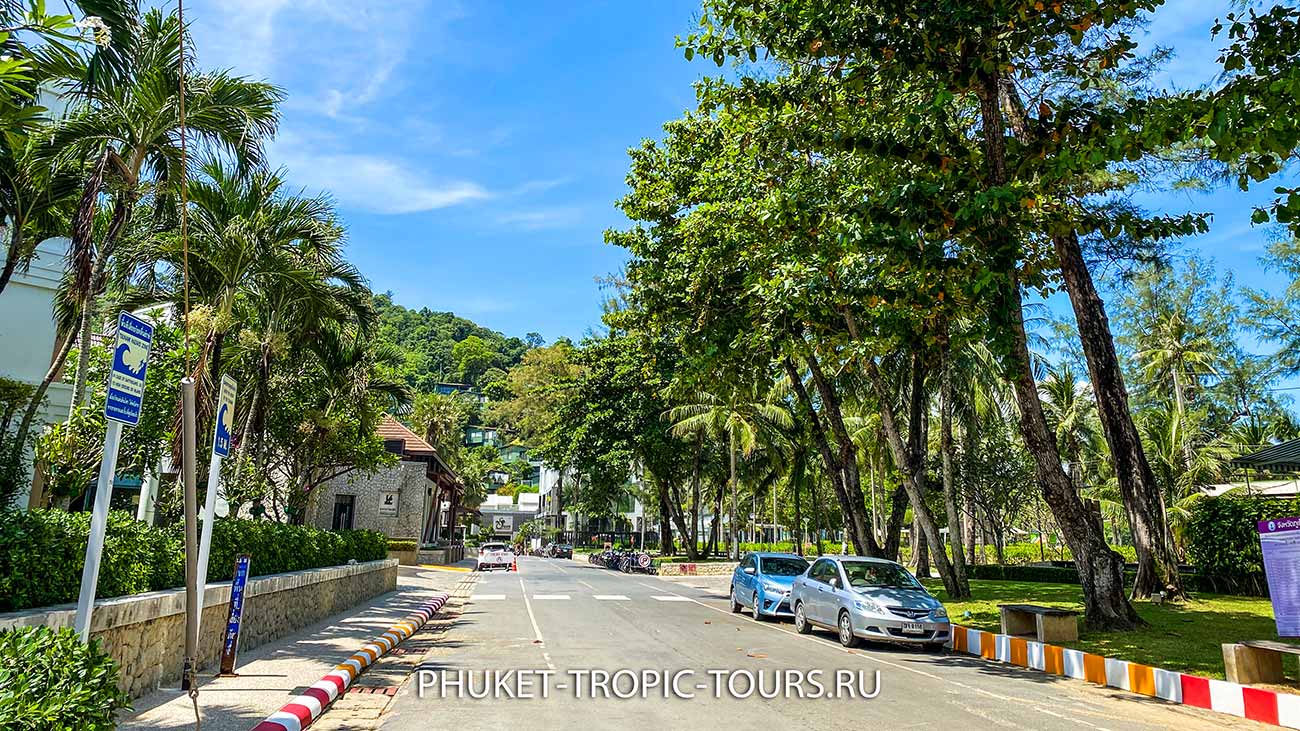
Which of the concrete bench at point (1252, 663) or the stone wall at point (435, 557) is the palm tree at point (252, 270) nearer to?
the concrete bench at point (1252, 663)

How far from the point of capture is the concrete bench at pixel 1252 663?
30.4ft

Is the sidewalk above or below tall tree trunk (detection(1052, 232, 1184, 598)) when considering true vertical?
below

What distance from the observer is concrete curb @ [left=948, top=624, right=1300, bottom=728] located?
28.2ft

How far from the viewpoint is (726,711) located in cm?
802

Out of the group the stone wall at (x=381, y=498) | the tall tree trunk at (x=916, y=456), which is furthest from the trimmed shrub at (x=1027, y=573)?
the stone wall at (x=381, y=498)

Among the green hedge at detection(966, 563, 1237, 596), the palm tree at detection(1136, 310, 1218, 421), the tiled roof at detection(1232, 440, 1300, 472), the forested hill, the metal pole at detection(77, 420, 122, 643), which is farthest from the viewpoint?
the forested hill

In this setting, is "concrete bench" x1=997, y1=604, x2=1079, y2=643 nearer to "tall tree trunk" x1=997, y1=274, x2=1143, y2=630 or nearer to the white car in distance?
"tall tree trunk" x1=997, y1=274, x2=1143, y2=630

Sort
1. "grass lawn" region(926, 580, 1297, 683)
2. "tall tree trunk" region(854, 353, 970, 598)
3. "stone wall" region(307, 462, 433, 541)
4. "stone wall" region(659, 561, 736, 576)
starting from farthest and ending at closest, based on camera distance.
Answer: "stone wall" region(659, 561, 736, 576) < "stone wall" region(307, 462, 433, 541) < "tall tree trunk" region(854, 353, 970, 598) < "grass lawn" region(926, 580, 1297, 683)

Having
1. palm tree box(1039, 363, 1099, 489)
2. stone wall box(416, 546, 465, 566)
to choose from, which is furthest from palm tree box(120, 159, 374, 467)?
palm tree box(1039, 363, 1099, 489)

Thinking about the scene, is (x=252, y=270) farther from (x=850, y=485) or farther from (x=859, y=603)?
(x=850, y=485)

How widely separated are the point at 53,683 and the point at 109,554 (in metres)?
4.18

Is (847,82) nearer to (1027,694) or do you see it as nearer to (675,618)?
(1027,694)

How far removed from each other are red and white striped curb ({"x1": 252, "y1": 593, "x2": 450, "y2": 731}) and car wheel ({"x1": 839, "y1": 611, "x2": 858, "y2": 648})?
7707 millimetres

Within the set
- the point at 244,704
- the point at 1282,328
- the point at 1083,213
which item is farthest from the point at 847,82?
the point at 1282,328
